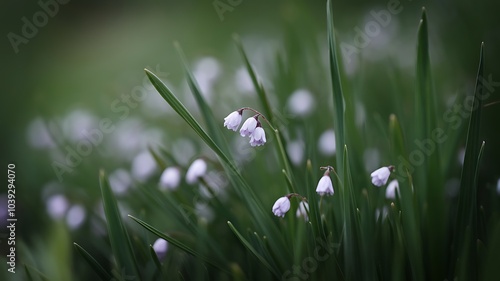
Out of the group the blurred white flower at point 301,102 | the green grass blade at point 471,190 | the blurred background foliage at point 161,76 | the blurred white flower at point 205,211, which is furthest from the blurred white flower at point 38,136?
the green grass blade at point 471,190

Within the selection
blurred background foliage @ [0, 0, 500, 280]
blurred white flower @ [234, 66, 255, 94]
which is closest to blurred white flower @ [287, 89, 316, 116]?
blurred background foliage @ [0, 0, 500, 280]

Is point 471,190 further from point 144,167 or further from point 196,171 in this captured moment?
point 144,167

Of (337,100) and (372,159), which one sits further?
(372,159)

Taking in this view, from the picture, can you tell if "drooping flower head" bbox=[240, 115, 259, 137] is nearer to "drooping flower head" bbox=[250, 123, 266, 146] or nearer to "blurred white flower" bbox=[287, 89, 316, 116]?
"drooping flower head" bbox=[250, 123, 266, 146]

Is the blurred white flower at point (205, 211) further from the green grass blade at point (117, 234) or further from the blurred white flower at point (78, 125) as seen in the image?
the blurred white flower at point (78, 125)

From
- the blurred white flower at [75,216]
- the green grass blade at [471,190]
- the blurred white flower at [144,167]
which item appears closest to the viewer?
the green grass blade at [471,190]

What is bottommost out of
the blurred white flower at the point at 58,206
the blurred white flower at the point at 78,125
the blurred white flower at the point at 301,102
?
the blurred white flower at the point at 301,102

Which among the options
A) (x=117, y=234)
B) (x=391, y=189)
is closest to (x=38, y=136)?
(x=117, y=234)
